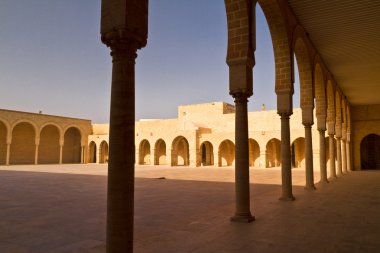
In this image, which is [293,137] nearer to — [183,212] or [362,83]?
[362,83]

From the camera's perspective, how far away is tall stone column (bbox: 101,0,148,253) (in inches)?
125

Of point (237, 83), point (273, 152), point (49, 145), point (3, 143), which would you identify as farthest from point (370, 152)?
point (3, 143)

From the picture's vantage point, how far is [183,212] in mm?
6812

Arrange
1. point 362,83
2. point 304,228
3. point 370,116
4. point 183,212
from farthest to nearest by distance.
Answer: point 370,116 → point 362,83 → point 183,212 → point 304,228

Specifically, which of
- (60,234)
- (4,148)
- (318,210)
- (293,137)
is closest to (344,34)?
(318,210)

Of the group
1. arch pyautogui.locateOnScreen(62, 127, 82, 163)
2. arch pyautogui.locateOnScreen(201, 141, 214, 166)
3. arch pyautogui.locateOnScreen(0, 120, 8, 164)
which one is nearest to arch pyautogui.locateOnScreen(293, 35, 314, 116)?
arch pyautogui.locateOnScreen(201, 141, 214, 166)

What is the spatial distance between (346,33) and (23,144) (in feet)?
106

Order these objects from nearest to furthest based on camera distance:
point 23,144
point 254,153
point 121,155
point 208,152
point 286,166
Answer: point 121,155, point 286,166, point 254,153, point 23,144, point 208,152

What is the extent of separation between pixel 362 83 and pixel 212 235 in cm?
1601

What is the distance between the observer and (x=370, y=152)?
2770 cm

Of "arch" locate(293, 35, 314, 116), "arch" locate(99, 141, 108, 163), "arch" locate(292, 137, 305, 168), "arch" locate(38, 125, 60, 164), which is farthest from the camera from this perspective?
"arch" locate(99, 141, 108, 163)

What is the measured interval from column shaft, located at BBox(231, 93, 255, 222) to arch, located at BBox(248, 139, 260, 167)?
23.4 meters

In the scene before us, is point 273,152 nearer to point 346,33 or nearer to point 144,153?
point 144,153

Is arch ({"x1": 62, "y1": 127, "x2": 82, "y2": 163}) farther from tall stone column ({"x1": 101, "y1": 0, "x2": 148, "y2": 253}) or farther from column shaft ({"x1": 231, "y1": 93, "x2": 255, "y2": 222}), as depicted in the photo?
tall stone column ({"x1": 101, "y1": 0, "x2": 148, "y2": 253})
